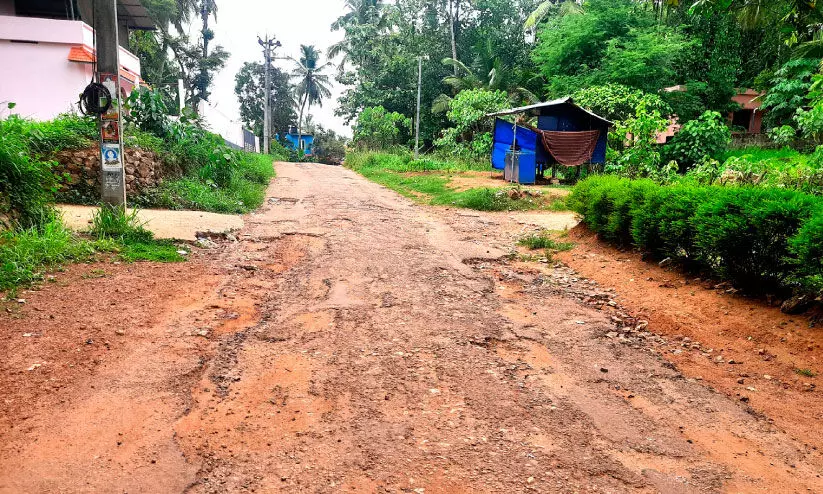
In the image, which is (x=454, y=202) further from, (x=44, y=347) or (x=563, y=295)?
(x=44, y=347)

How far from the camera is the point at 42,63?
16078 millimetres

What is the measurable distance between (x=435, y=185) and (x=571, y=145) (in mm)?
4459

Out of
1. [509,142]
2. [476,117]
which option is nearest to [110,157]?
[509,142]

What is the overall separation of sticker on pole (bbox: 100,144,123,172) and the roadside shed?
39.3 ft

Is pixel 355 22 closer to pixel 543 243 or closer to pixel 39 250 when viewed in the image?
pixel 543 243

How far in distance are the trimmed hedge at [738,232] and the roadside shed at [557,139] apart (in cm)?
1021

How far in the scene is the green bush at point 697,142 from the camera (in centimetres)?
1457

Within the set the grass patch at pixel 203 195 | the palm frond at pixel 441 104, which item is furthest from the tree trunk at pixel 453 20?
the grass patch at pixel 203 195

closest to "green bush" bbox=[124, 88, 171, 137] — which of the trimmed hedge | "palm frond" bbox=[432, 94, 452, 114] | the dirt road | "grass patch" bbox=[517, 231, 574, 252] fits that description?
the dirt road

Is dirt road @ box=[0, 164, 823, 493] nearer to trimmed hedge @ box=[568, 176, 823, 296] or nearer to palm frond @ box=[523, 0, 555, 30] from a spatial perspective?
trimmed hedge @ box=[568, 176, 823, 296]

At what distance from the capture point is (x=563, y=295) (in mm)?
5809

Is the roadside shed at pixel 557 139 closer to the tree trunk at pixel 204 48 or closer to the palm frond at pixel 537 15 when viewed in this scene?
the palm frond at pixel 537 15

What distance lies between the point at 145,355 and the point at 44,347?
69 cm

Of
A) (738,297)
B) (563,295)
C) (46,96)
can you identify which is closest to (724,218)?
(738,297)
